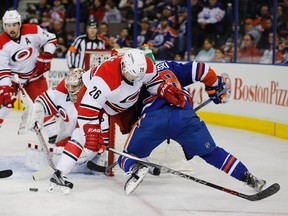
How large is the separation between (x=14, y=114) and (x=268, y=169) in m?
3.97

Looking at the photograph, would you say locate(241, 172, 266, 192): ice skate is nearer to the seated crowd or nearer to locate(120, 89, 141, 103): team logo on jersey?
locate(120, 89, 141, 103): team logo on jersey

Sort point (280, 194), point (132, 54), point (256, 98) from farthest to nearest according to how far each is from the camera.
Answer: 1. point (256, 98)
2. point (280, 194)
3. point (132, 54)

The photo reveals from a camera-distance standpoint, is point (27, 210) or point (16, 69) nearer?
point (27, 210)

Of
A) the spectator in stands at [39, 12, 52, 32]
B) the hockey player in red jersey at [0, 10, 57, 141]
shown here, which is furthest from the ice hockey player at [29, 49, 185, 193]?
the spectator in stands at [39, 12, 52, 32]

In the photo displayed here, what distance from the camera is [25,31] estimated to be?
231 inches

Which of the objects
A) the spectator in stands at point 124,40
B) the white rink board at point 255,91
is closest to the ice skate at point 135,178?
the white rink board at point 255,91

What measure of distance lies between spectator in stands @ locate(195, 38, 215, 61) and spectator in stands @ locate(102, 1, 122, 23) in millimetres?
1292

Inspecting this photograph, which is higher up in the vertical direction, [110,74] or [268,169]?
[110,74]

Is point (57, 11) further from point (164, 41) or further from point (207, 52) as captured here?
point (207, 52)

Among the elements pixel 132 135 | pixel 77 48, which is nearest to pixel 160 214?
pixel 132 135

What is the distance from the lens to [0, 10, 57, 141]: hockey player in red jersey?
5.71 m

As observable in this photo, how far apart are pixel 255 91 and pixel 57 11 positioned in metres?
3.16

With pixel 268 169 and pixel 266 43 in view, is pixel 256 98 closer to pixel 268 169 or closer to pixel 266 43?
pixel 266 43

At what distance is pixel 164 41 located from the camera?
28.0 feet
